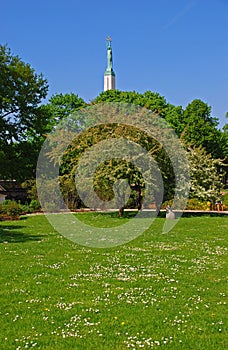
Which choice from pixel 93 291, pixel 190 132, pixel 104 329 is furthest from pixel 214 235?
pixel 190 132

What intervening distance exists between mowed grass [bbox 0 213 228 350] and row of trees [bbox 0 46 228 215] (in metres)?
14.0

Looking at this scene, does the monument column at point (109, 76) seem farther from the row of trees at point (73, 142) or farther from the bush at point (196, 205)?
the bush at point (196, 205)

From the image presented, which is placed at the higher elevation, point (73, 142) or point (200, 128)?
point (200, 128)

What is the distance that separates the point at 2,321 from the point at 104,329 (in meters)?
1.99

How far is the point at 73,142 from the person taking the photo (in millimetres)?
33062

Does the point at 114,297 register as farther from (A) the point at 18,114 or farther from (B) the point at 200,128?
(B) the point at 200,128

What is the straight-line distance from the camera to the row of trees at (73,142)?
99.3 ft

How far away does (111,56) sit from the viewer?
3629 inches

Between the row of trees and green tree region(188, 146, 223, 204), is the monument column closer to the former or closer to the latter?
the row of trees

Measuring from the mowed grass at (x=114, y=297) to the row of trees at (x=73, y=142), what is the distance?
14033mm

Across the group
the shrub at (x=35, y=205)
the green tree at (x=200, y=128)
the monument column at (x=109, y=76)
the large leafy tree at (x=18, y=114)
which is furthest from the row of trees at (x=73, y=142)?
the monument column at (x=109, y=76)

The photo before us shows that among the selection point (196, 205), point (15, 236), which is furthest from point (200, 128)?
point (15, 236)

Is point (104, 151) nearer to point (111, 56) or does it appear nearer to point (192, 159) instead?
point (192, 159)

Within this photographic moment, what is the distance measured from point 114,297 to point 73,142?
24.6 metres
